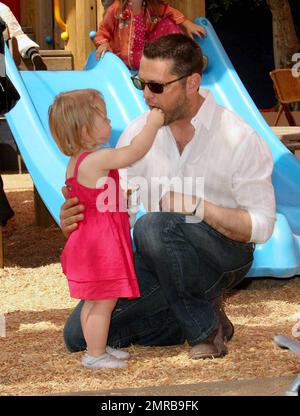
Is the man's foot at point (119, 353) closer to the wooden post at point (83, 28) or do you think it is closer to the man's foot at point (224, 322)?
the man's foot at point (224, 322)

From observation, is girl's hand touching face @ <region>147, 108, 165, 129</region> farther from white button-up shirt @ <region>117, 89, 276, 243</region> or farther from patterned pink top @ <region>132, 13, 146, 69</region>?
patterned pink top @ <region>132, 13, 146, 69</region>

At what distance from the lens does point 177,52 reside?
411 cm

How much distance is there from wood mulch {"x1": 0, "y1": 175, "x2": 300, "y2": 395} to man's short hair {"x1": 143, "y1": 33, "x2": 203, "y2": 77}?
3.87 feet

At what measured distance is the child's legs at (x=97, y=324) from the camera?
4023 millimetres

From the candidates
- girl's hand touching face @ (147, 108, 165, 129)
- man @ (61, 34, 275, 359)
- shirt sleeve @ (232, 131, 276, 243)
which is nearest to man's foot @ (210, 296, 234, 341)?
man @ (61, 34, 275, 359)

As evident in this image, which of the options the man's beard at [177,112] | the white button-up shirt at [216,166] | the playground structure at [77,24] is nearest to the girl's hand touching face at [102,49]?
the playground structure at [77,24]

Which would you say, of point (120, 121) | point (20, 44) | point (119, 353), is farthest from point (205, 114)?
point (20, 44)

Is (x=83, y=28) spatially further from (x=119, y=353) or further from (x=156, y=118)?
(x=119, y=353)

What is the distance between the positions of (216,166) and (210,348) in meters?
0.73

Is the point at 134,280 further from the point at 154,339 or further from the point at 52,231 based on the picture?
the point at 52,231

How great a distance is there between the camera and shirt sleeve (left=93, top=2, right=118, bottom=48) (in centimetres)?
734

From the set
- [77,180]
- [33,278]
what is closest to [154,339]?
[77,180]

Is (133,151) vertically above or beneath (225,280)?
above

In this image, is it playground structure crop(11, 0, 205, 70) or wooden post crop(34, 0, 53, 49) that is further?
wooden post crop(34, 0, 53, 49)
